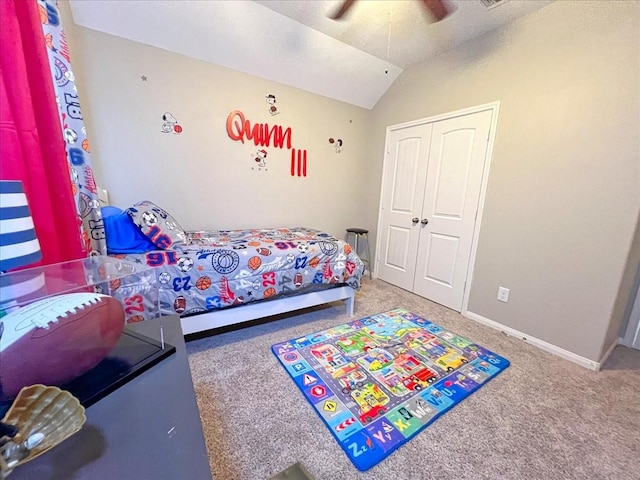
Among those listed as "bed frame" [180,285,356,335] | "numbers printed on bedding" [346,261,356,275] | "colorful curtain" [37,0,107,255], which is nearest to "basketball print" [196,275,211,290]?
"bed frame" [180,285,356,335]

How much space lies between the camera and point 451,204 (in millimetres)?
2646

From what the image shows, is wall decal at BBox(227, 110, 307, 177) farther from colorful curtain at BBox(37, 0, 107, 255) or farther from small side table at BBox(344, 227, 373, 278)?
colorful curtain at BBox(37, 0, 107, 255)

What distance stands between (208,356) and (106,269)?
3.22 feet

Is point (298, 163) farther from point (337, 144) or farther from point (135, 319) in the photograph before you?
point (135, 319)

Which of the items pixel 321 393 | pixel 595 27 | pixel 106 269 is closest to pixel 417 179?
pixel 595 27

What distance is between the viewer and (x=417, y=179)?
116 inches

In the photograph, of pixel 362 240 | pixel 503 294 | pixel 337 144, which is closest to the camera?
pixel 503 294

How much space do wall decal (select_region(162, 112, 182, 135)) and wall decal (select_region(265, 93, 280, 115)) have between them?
945 millimetres

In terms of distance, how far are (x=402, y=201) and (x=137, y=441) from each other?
3086mm

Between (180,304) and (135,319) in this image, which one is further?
(180,304)

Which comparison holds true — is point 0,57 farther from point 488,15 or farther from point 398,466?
point 488,15

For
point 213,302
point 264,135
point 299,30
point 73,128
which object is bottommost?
point 213,302

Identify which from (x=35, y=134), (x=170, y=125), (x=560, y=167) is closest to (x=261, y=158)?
(x=170, y=125)

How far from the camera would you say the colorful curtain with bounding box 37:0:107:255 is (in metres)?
1.30
